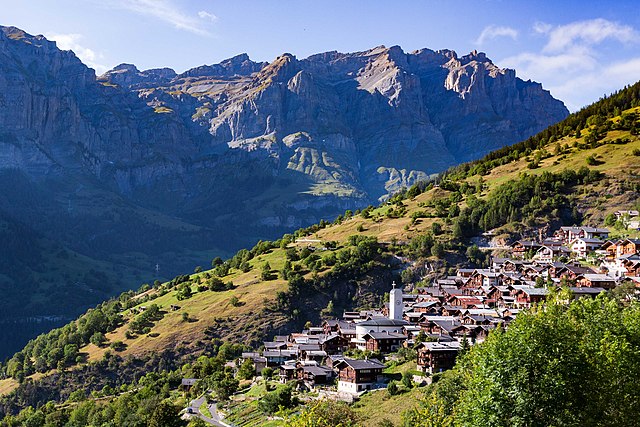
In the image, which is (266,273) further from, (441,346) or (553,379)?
(553,379)

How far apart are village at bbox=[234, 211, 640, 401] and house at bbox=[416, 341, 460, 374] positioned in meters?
0.13

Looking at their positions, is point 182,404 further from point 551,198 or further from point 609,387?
point 551,198

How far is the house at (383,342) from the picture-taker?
10581 cm

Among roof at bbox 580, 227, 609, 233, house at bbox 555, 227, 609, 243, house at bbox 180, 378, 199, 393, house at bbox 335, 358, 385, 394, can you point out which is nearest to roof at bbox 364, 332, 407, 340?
house at bbox 335, 358, 385, 394

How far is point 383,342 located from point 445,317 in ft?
41.6

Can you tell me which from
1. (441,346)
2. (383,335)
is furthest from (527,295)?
(441,346)

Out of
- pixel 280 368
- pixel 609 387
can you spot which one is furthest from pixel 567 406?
pixel 280 368

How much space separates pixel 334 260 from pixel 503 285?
59.2m

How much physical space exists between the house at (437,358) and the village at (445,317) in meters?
0.13

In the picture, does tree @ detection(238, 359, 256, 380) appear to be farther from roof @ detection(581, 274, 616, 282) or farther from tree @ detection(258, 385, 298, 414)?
roof @ detection(581, 274, 616, 282)

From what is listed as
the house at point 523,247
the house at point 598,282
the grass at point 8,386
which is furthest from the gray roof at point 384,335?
the grass at point 8,386

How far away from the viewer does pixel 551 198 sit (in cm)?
17288

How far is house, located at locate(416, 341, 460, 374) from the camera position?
3420 inches

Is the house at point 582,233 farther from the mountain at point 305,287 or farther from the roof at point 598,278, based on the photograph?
the roof at point 598,278
